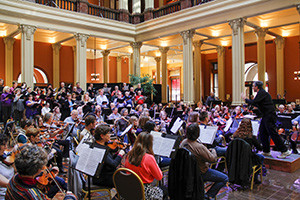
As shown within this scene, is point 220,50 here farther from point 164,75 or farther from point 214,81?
point 164,75

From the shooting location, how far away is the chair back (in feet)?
9.25

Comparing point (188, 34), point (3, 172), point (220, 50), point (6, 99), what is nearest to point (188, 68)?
point (188, 34)

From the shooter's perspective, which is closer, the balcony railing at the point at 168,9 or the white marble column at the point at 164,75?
the balcony railing at the point at 168,9

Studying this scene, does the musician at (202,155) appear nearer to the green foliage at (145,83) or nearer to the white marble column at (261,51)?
the white marble column at (261,51)

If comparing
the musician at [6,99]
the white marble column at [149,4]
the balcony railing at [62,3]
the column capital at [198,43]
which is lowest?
the musician at [6,99]

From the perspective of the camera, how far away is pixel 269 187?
4754mm

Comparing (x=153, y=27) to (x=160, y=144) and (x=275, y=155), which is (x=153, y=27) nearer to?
(x=275, y=155)

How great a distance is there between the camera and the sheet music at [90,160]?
3033 mm

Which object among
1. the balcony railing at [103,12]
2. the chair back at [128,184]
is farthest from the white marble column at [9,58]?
the chair back at [128,184]

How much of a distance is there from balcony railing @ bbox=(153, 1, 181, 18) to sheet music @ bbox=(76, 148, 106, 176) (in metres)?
14.0

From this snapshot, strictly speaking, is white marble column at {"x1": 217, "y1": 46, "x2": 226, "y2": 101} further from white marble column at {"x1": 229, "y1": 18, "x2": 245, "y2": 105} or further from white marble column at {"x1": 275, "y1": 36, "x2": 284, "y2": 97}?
white marble column at {"x1": 229, "y1": 18, "x2": 245, "y2": 105}

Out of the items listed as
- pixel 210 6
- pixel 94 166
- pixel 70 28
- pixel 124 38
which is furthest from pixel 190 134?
pixel 124 38

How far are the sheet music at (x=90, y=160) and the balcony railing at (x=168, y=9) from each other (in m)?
14.0

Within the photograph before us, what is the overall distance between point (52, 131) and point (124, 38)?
12410 mm
